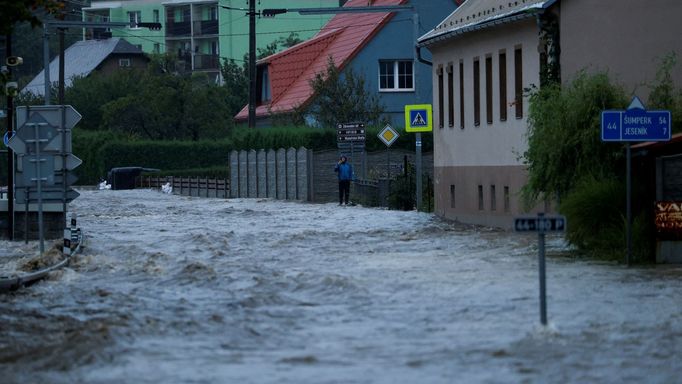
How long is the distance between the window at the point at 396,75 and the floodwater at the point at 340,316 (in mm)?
36632

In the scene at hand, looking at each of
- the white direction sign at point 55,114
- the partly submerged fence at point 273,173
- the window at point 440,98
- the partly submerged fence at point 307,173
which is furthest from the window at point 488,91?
the partly submerged fence at point 273,173

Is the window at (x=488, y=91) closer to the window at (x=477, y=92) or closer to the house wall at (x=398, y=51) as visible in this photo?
the window at (x=477, y=92)

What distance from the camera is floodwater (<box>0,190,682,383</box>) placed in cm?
1355

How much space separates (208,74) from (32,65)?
75.7ft

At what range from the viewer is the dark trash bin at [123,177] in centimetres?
8394

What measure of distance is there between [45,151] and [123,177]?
5499cm

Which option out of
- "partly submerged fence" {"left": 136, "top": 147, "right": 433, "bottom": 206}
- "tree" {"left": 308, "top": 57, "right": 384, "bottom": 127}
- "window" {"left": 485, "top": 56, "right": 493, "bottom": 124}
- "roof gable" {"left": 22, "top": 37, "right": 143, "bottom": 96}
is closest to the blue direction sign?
"window" {"left": 485, "top": 56, "right": 493, "bottom": 124}

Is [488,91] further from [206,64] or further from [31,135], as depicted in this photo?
[206,64]

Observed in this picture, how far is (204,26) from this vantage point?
4427 inches

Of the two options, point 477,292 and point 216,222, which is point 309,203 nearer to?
point 216,222

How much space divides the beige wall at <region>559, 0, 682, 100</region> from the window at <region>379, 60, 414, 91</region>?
119ft

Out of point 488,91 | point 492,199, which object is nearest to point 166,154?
point 488,91

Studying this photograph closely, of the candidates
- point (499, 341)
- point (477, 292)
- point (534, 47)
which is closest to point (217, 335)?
point (499, 341)

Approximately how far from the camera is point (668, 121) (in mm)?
22750
